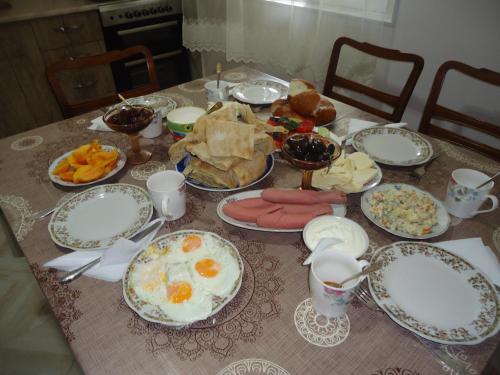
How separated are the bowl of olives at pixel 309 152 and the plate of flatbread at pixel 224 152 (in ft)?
0.34

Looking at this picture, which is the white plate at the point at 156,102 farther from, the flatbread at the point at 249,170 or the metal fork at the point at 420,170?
the metal fork at the point at 420,170

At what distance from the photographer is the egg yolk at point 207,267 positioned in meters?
0.80

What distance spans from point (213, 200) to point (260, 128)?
0.29 meters

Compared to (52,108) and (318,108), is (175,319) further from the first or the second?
(52,108)

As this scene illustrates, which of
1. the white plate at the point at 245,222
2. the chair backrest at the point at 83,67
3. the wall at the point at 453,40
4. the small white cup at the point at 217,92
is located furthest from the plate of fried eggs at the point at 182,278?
the wall at the point at 453,40

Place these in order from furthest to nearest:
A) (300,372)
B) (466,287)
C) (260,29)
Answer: (260,29) → (466,287) → (300,372)

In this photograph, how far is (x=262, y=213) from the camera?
0.96 metres

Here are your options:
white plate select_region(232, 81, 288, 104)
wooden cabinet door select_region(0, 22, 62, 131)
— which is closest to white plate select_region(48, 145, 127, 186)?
white plate select_region(232, 81, 288, 104)

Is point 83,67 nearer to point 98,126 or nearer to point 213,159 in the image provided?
point 98,126

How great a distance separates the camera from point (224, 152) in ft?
3.44

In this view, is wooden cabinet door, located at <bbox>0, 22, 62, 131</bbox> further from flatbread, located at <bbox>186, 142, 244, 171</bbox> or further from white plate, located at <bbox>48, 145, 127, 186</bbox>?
flatbread, located at <bbox>186, 142, 244, 171</bbox>

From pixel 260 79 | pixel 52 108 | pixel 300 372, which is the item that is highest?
→ pixel 260 79

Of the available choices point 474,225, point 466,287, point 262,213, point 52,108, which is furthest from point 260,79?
point 52,108

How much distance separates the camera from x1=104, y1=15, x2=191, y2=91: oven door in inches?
114
